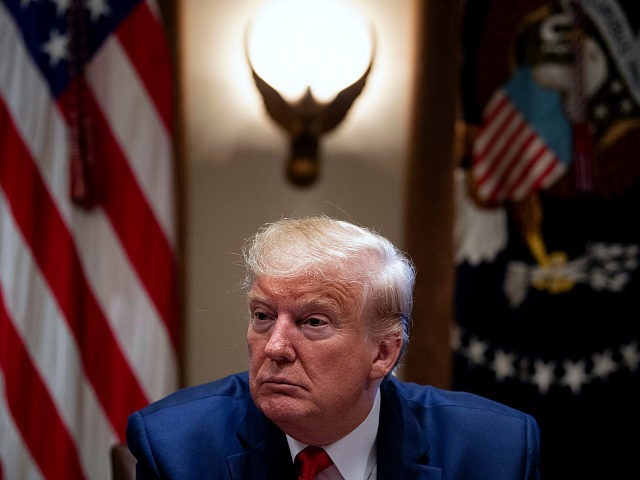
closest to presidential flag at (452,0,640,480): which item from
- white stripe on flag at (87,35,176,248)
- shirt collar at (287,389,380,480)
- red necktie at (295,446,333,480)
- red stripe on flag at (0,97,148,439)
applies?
white stripe on flag at (87,35,176,248)

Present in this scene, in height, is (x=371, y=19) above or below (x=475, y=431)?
above

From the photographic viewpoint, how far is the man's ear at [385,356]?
5.60 ft

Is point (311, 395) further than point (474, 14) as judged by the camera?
No

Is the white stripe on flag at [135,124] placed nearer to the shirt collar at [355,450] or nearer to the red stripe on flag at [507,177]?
the red stripe on flag at [507,177]

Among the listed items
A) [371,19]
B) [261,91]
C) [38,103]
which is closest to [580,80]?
[371,19]

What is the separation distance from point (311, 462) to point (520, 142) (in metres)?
1.88

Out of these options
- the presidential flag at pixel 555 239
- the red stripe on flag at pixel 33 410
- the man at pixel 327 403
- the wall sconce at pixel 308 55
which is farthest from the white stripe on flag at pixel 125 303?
the presidential flag at pixel 555 239

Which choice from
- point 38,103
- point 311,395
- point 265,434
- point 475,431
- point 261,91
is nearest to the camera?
point 311,395

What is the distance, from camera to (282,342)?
1.59 meters

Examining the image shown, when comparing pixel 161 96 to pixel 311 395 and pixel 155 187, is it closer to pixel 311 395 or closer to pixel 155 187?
pixel 155 187

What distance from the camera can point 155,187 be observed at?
2.97 meters

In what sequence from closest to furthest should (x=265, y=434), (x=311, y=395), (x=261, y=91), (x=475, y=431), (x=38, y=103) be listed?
(x=311, y=395)
(x=265, y=434)
(x=475, y=431)
(x=38, y=103)
(x=261, y=91)

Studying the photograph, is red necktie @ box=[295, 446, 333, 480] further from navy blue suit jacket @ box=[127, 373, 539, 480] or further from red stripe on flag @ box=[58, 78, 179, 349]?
red stripe on flag @ box=[58, 78, 179, 349]

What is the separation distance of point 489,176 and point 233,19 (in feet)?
3.97
